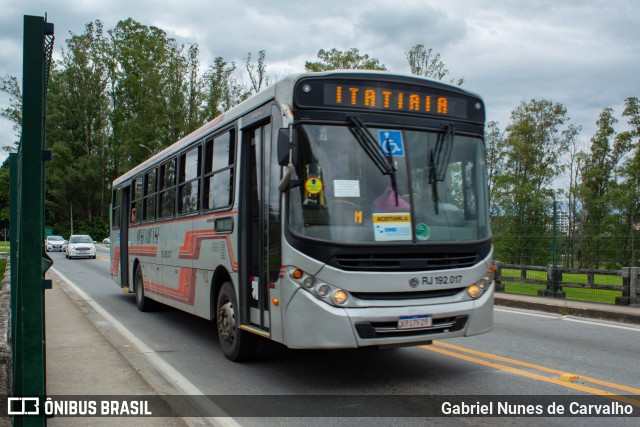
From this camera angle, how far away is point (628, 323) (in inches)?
448

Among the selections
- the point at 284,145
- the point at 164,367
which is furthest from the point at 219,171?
the point at 164,367

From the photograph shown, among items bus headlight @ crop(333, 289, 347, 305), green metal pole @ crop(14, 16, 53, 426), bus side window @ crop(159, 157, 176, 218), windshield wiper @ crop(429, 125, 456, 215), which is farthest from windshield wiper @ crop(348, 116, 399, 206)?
bus side window @ crop(159, 157, 176, 218)

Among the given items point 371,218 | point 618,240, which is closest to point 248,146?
point 371,218

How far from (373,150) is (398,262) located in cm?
115

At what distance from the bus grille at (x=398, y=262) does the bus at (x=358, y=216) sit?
13 millimetres

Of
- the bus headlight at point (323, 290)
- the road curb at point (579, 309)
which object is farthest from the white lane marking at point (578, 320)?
the bus headlight at point (323, 290)

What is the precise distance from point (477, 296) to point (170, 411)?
3315 mm

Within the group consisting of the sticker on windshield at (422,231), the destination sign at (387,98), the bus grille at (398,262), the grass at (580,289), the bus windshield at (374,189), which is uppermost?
the destination sign at (387,98)

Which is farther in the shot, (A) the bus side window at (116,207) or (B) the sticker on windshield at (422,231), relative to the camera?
(A) the bus side window at (116,207)

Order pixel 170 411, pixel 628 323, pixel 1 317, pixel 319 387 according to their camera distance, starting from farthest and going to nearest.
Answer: pixel 628 323, pixel 1 317, pixel 319 387, pixel 170 411

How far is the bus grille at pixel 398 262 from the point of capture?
19.6 ft

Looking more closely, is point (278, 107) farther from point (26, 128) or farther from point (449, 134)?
point (26, 128)

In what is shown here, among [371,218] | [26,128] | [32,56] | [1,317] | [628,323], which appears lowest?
[628,323]

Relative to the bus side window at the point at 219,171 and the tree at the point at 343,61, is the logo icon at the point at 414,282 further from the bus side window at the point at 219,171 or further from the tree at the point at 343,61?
the tree at the point at 343,61
